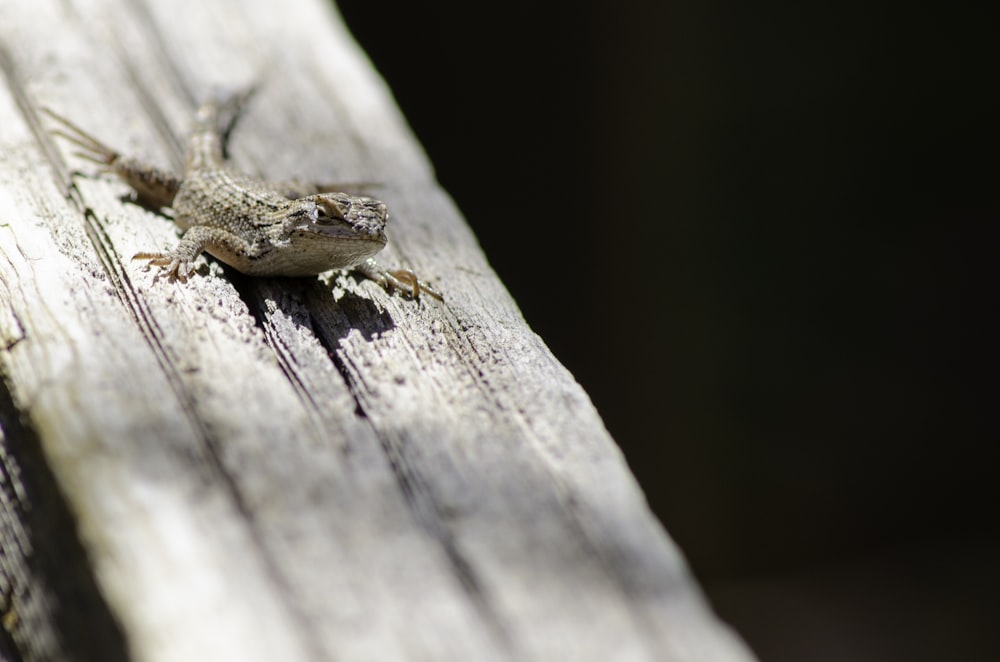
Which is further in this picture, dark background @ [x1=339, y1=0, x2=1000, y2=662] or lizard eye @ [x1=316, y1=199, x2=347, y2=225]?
dark background @ [x1=339, y1=0, x2=1000, y2=662]

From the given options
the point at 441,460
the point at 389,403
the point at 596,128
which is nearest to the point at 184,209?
the point at 389,403

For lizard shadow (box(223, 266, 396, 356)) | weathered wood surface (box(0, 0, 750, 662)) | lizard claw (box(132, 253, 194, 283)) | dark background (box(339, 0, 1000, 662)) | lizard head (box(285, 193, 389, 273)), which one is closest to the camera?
weathered wood surface (box(0, 0, 750, 662))

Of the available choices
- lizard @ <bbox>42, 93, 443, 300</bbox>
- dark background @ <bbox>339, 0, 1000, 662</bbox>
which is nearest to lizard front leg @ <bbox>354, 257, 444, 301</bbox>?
lizard @ <bbox>42, 93, 443, 300</bbox>

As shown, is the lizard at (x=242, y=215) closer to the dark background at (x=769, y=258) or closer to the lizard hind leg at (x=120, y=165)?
the lizard hind leg at (x=120, y=165)

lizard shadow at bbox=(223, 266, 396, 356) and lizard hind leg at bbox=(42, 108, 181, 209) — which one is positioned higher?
lizard hind leg at bbox=(42, 108, 181, 209)

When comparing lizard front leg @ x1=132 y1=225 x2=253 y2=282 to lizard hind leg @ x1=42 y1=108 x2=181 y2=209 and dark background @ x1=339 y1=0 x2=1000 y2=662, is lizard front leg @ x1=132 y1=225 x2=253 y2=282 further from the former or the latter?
dark background @ x1=339 y1=0 x2=1000 y2=662

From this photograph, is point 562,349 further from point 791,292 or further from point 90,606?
point 90,606
